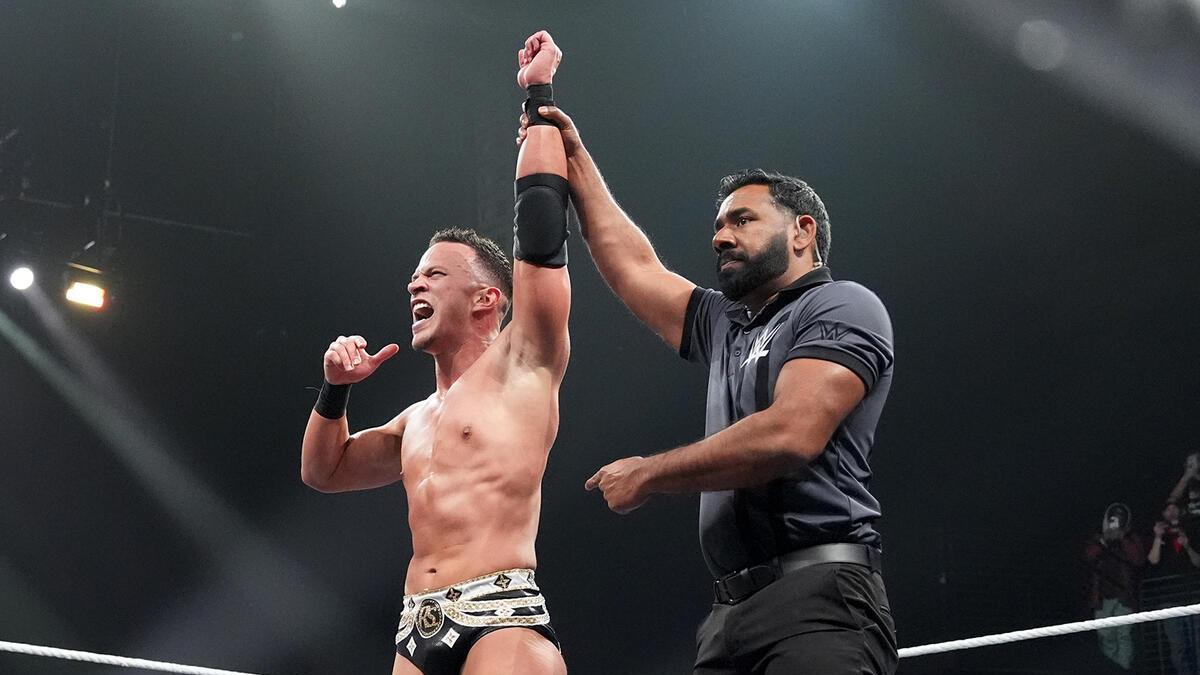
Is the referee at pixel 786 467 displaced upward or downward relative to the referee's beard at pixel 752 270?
downward

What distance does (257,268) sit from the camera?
281 inches

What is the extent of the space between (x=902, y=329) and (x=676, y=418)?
1.52m

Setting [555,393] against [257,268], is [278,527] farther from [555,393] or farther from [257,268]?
[555,393]

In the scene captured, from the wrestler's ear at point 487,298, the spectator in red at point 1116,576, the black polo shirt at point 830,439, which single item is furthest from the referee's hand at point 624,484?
the spectator in red at point 1116,576

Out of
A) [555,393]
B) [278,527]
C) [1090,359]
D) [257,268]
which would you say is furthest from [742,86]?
[555,393]

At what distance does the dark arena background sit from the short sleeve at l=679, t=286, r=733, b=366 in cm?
434

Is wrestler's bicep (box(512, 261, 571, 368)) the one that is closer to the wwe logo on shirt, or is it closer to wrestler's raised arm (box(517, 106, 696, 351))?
wrestler's raised arm (box(517, 106, 696, 351))

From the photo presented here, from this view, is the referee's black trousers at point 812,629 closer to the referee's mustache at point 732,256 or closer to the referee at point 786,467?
the referee at point 786,467

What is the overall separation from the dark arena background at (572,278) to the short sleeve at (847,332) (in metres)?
4.54

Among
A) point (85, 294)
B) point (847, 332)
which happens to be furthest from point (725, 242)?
point (85, 294)

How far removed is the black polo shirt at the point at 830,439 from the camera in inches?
70.4

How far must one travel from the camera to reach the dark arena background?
6.21 meters

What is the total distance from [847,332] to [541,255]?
65 cm

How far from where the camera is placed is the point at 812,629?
1.69 metres
